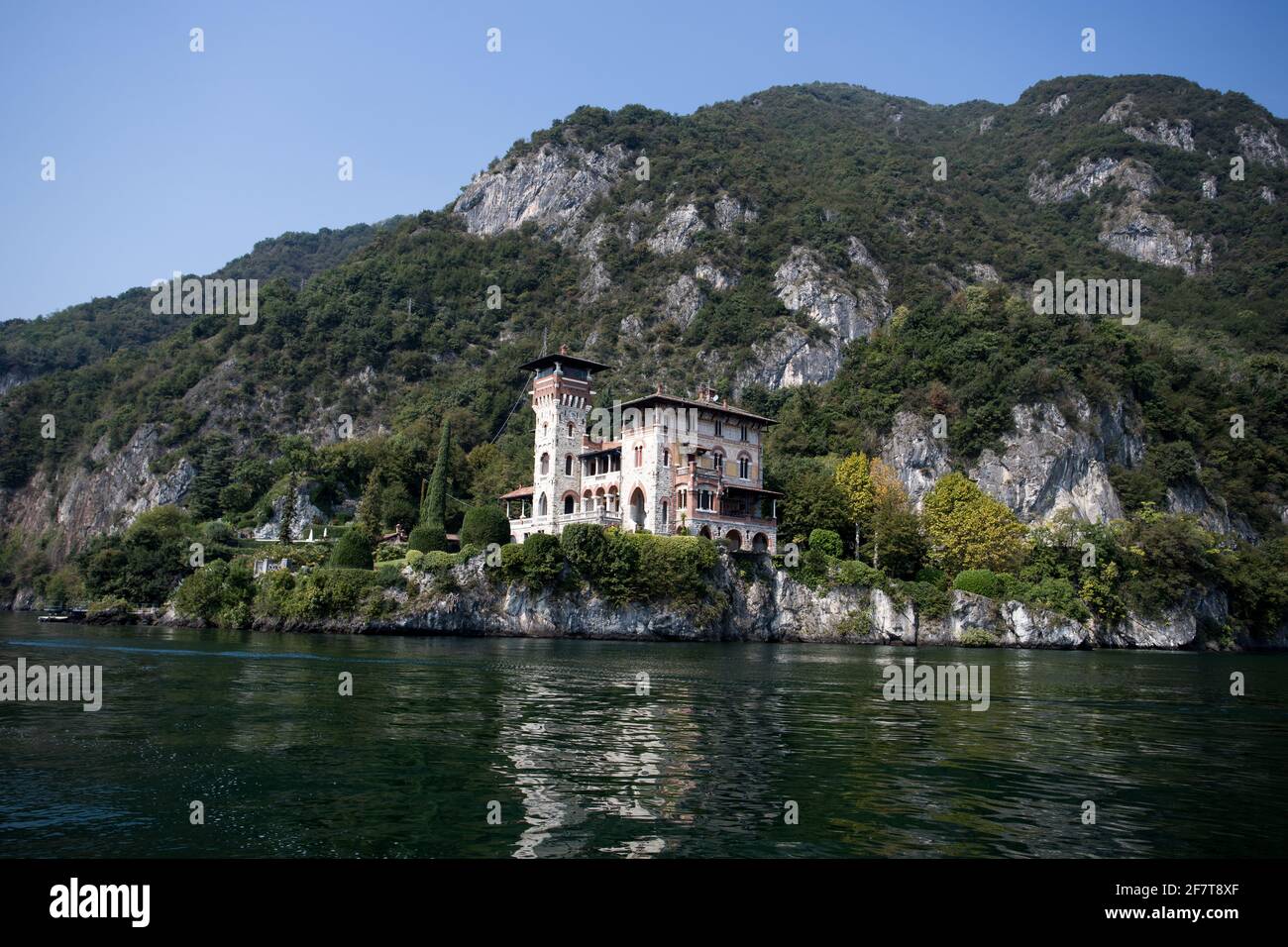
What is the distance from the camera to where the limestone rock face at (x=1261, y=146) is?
636 ft

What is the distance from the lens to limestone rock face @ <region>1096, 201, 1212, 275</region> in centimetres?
16462

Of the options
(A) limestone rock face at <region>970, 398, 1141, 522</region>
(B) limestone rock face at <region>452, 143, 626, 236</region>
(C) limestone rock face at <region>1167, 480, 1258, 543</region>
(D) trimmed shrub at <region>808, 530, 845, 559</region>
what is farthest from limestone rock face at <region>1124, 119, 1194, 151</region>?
(D) trimmed shrub at <region>808, 530, 845, 559</region>

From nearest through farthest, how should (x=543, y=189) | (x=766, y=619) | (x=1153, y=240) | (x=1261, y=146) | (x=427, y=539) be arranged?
(x=766, y=619)
(x=427, y=539)
(x=1153, y=240)
(x=543, y=189)
(x=1261, y=146)

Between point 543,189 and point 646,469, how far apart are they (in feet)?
407

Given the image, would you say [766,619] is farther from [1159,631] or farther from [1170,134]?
[1170,134]

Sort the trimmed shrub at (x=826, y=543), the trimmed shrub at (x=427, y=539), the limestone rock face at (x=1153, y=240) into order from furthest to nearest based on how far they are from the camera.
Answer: the limestone rock face at (x=1153, y=240)
the trimmed shrub at (x=826, y=543)
the trimmed shrub at (x=427, y=539)

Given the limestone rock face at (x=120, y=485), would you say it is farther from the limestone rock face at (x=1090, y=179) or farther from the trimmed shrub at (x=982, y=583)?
the limestone rock face at (x=1090, y=179)

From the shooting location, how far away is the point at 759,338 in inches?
5620

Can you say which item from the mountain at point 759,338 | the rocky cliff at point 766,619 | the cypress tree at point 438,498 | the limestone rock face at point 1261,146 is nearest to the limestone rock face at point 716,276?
the mountain at point 759,338

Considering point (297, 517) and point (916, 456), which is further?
point (916, 456)

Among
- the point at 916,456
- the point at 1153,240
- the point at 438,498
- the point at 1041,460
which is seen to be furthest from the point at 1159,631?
the point at 1153,240

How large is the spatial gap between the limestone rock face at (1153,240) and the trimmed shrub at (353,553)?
151 metres
